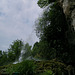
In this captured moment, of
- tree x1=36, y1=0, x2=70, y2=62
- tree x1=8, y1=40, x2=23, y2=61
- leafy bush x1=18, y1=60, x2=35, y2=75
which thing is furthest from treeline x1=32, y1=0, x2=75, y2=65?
leafy bush x1=18, y1=60, x2=35, y2=75

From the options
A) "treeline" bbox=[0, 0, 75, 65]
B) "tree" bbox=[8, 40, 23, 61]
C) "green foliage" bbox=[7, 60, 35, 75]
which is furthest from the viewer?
"tree" bbox=[8, 40, 23, 61]

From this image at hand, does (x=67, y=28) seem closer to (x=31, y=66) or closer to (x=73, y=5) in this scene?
(x=73, y=5)

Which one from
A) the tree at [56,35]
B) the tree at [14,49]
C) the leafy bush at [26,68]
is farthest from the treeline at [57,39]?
the leafy bush at [26,68]

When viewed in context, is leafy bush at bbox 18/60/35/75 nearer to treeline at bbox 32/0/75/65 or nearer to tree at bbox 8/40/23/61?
treeline at bbox 32/0/75/65

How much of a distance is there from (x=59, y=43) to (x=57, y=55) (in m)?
1.41

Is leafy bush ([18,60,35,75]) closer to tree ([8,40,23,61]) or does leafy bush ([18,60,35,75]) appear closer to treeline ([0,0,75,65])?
treeline ([0,0,75,65])

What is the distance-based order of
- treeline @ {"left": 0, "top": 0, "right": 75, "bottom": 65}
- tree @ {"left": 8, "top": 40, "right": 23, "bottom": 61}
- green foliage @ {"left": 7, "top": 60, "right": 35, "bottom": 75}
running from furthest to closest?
tree @ {"left": 8, "top": 40, "right": 23, "bottom": 61} → treeline @ {"left": 0, "top": 0, "right": 75, "bottom": 65} → green foliage @ {"left": 7, "top": 60, "right": 35, "bottom": 75}

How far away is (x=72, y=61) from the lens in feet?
34.1

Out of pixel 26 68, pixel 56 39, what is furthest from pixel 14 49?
pixel 26 68

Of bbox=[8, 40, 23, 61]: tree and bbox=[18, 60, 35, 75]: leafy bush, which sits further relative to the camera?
bbox=[8, 40, 23, 61]: tree

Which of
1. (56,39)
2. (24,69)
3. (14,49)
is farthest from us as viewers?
(14,49)

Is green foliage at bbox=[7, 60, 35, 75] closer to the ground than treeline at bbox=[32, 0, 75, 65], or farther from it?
closer to the ground

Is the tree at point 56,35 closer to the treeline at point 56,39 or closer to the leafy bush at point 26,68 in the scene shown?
the treeline at point 56,39

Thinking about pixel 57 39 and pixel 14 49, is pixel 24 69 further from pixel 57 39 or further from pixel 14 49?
pixel 14 49
